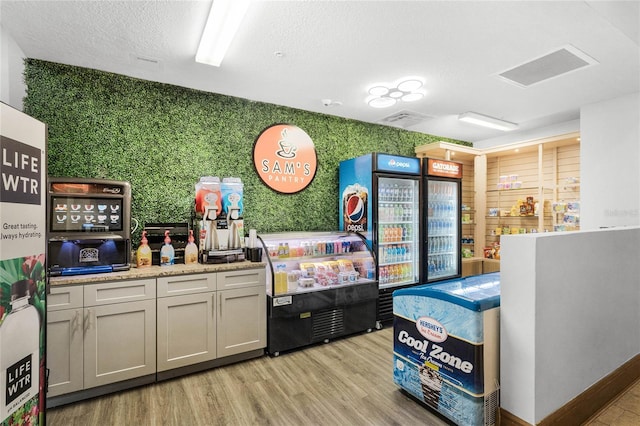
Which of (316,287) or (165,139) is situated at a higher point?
(165,139)

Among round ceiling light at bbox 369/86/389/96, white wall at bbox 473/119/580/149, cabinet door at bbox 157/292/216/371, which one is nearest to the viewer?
cabinet door at bbox 157/292/216/371

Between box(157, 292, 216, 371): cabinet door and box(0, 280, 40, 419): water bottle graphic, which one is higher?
box(0, 280, 40, 419): water bottle graphic

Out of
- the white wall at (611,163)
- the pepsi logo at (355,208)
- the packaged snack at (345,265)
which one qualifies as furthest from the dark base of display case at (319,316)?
the white wall at (611,163)

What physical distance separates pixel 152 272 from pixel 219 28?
213cm

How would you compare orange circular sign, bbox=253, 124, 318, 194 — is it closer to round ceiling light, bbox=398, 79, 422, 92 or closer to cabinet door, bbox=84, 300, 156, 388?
round ceiling light, bbox=398, 79, 422, 92

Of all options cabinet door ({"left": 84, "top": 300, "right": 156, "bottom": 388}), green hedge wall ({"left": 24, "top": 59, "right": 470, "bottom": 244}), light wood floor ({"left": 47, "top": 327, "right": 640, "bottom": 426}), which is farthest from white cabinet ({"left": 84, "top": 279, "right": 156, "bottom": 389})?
green hedge wall ({"left": 24, "top": 59, "right": 470, "bottom": 244})

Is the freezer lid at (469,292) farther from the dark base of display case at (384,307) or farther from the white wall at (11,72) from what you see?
the white wall at (11,72)

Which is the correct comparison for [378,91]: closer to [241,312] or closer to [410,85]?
[410,85]

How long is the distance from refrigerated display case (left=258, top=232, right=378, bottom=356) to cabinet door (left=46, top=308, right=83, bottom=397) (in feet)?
5.36

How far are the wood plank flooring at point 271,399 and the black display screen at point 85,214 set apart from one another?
4.70 ft

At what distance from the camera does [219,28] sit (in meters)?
2.47

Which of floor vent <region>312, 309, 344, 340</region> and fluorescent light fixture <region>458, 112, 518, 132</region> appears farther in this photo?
fluorescent light fixture <region>458, 112, 518, 132</region>

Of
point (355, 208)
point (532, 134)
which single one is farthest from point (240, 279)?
point (532, 134)

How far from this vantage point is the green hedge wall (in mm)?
3150
